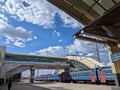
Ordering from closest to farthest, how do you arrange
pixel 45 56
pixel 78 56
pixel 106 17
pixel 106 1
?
pixel 106 17 < pixel 106 1 < pixel 45 56 < pixel 78 56

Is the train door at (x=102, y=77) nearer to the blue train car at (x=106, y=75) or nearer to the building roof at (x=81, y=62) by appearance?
the blue train car at (x=106, y=75)

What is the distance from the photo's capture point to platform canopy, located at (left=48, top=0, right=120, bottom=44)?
19.5 feet

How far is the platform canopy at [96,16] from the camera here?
5.93m

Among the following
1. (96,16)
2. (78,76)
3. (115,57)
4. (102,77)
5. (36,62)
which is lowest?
(102,77)

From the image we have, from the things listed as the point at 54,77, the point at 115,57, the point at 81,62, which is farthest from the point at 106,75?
the point at 81,62

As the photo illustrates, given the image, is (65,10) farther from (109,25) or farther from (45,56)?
(45,56)

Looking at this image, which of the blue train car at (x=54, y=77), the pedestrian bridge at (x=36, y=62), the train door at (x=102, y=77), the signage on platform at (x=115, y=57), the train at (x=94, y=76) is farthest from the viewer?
the blue train car at (x=54, y=77)

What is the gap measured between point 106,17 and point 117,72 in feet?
10.0

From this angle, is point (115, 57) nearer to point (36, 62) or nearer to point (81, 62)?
point (36, 62)

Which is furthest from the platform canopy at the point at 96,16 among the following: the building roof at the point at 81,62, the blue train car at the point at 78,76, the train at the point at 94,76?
the building roof at the point at 81,62

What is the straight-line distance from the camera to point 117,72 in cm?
745

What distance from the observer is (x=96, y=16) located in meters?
7.61

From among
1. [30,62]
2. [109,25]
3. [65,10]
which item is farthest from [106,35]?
[30,62]

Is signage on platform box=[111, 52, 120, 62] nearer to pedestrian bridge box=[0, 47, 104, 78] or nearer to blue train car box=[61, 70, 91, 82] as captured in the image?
blue train car box=[61, 70, 91, 82]
